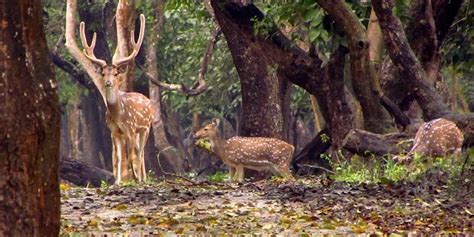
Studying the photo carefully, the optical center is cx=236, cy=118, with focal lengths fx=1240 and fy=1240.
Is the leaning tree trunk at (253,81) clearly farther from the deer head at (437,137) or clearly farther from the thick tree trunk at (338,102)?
the deer head at (437,137)

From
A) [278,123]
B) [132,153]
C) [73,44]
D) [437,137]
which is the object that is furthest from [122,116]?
[437,137]

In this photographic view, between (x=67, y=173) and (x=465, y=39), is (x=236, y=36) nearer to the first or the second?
(x=465, y=39)

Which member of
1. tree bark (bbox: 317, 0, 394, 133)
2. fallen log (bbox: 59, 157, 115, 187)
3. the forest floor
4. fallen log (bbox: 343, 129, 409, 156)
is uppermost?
tree bark (bbox: 317, 0, 394, 133)

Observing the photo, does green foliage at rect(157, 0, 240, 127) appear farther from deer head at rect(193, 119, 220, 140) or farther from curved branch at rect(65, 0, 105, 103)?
curved branch at rect(65, 0, 105, 103)

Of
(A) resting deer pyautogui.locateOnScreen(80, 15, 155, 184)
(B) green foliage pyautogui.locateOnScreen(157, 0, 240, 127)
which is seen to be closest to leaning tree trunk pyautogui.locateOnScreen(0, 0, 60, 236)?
(A) resting deer pyautogui.locateOnScreen(80, 15, 155, 184)

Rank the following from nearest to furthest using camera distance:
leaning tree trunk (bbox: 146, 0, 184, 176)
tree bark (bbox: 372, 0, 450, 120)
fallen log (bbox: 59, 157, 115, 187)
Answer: tree bark (bbox: 372, 0, 450, 120)
fallen log (bbox: 59, 157, 115, 187)
leaning tree trunk (bbox: 146, 0, 184, 176)

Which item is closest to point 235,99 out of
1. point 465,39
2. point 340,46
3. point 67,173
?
point 67,173

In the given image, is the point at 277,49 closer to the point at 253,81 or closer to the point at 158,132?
the point at 253,81

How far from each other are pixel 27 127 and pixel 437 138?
870cm

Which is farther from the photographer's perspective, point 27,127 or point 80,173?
point 80,173

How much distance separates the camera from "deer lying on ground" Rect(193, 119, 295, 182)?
1955cm

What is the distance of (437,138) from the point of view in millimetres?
14820

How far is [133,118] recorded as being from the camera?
1834 centimetres

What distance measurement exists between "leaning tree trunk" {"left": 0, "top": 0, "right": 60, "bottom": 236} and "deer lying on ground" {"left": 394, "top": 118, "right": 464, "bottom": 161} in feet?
26.7
